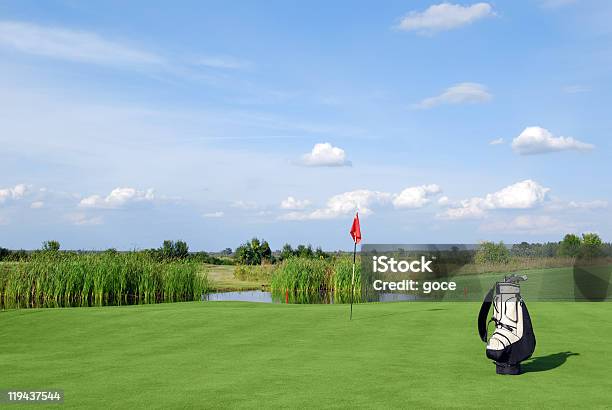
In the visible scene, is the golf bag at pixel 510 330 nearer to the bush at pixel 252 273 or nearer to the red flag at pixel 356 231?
the red flag at pixel 356 231

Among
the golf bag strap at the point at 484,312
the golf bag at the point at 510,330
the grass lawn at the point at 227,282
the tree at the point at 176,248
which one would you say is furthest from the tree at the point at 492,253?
the tree at the point at 176,248

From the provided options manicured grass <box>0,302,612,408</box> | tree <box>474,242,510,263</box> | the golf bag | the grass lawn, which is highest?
tree <box>474,242,510,263</box>

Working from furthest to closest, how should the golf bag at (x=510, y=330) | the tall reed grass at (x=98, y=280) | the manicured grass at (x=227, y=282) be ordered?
the manicured grass at (x=227, y=282) < the tall reed grass at (x=98, y=280) < the golf bag at (x=510, y=330)

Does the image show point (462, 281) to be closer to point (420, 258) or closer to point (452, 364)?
point (420, 258)

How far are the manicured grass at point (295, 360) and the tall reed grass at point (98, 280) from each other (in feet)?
49.7

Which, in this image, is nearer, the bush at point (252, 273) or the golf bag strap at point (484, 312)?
the golf bag strap at point (484, 312)

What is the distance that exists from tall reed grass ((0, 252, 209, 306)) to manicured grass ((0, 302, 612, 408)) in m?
15.1

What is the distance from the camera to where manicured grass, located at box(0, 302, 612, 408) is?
8.28m

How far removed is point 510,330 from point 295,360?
3.53 metres

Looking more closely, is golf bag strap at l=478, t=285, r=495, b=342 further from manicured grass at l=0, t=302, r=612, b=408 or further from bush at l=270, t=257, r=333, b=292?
bush at l=270, t=257, r=333, b=292

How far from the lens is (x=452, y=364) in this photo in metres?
10.6

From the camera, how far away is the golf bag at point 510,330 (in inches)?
376

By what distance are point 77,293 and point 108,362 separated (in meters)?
23.9

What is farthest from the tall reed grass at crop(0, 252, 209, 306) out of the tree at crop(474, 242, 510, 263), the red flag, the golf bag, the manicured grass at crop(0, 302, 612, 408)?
the golf bag
